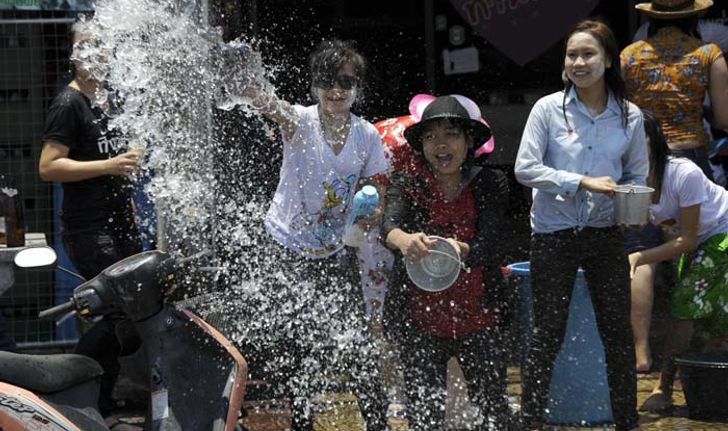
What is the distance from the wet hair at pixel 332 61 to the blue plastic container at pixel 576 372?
124cm

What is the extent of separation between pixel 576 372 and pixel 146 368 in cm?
227

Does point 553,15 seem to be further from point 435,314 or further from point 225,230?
point 435,314

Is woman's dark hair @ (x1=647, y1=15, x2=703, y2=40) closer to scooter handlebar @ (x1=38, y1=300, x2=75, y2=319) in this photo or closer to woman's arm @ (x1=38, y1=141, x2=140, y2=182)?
woman's arm @ (x1=38, y1=141, x2=140, y2=182)

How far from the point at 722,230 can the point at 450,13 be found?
4325 millimetres

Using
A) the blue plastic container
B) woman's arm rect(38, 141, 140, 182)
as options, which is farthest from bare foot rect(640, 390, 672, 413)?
woman's arm rect(38, 141, 140, 182)

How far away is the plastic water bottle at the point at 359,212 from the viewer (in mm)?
5285

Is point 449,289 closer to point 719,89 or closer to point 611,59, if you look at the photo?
point 611,59

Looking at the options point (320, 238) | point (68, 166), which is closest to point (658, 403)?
point (320, 238)

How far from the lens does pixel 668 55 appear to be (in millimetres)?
6938

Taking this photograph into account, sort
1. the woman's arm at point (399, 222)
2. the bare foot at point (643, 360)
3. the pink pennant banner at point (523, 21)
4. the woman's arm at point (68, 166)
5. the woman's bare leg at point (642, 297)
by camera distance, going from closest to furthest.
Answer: the woman's arm at point (399, 222) < the woman's arm at point (68, 166) < the woman's bare leg at point (642, 297) < the bare foot at point (643, 360) < the pink pennant banner at point (523, 21)

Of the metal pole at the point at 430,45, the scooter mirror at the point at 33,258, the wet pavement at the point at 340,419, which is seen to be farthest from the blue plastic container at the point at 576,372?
the metal pole at the point at 430,45

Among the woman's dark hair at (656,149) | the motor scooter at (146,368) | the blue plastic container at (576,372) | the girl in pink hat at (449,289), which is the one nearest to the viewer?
the motor scooter at (146,368)

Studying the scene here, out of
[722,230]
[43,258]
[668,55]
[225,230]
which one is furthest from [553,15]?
[43,258]

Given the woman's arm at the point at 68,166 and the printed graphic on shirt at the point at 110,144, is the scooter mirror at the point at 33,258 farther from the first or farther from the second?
the printed graphic on shirt at the point at 110,144
